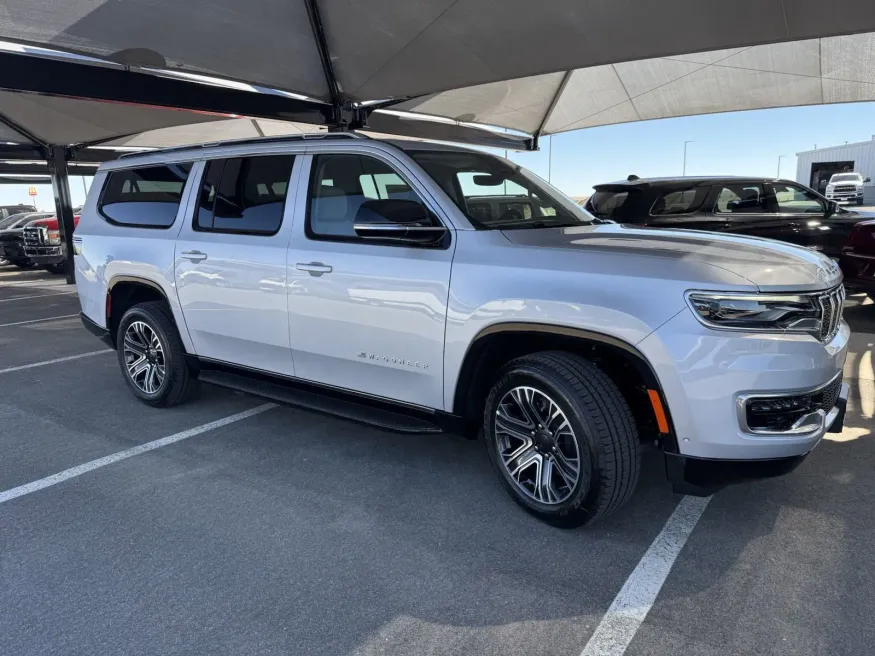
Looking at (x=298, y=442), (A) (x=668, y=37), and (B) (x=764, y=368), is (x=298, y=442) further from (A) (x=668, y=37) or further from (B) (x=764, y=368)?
(A) (x=668, y=37)

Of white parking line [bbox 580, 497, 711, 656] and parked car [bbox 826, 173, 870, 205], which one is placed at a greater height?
parked car [bbox 826, 173, 870, 205]

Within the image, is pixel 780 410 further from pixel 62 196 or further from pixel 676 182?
pixel 62 196

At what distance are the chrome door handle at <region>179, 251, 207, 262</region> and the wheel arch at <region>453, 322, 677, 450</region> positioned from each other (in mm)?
2216

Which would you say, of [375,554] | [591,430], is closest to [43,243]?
[375,554]

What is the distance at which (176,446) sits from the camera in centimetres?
444

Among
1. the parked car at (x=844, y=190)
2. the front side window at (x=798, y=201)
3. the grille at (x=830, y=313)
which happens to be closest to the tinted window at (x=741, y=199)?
the front side window at (x=798, y=201)

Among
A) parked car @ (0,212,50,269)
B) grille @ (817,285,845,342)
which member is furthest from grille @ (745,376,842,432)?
parked car @ (0,212,50,269)

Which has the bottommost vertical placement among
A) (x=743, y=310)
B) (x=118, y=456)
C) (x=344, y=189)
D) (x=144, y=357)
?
(x=118, y=456)

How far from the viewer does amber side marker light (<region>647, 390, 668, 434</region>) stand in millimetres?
2826

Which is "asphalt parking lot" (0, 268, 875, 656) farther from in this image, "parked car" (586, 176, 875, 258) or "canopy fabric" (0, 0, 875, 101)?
"canopy fabric" (0, 0, 875, 101)

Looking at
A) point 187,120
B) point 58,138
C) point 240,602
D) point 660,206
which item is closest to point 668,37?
point 660,206

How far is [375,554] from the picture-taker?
3.04 metres

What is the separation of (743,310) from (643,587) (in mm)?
1248

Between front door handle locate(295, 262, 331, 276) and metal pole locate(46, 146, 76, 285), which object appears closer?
front door handle locate(295, 262, 331, 276)
